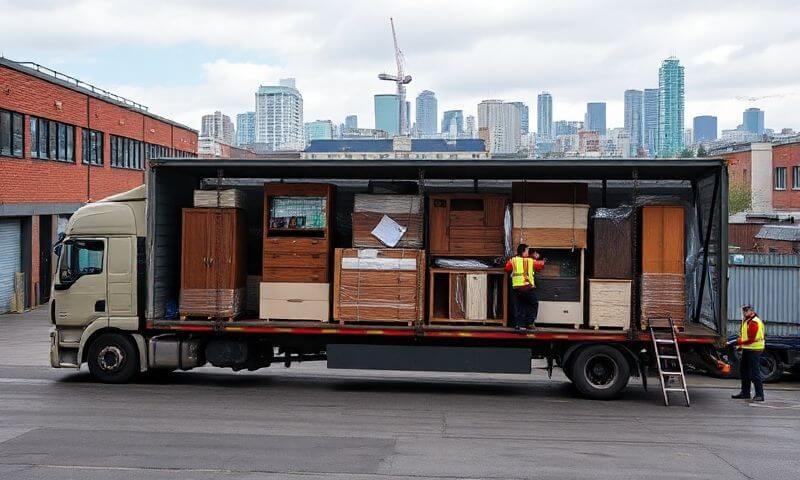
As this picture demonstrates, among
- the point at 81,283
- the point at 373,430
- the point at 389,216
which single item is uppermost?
the point at 389,216

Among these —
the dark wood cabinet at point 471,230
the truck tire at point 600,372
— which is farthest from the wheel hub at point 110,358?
the truck tire at point 600,372

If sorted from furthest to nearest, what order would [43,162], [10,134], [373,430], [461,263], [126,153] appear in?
[126,153]
[43,162]
[10,134]
[461,263]
[373,430]

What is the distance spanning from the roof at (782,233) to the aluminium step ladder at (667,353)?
953 cm

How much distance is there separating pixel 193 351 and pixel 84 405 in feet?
7.32

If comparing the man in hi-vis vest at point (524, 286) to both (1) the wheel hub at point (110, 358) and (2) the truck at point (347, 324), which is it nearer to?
(2) the truck at point (347, 324)

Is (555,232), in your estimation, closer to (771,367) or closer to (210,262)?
(210,262)

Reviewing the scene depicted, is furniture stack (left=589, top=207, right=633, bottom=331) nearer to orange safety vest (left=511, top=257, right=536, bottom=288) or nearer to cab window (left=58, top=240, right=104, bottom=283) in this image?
orange safety vest (left=511, top=257, right=536, bottom=288)

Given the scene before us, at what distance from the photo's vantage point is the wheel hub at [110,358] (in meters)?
15.1

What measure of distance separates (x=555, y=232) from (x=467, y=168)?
5.92 ft

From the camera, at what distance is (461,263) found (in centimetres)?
1473

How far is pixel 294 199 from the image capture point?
15.0m

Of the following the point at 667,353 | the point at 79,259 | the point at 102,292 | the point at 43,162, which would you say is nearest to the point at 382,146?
the point at 43,162

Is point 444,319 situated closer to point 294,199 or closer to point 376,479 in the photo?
point 294,199

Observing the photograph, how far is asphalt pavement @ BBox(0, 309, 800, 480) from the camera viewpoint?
9.63 m
